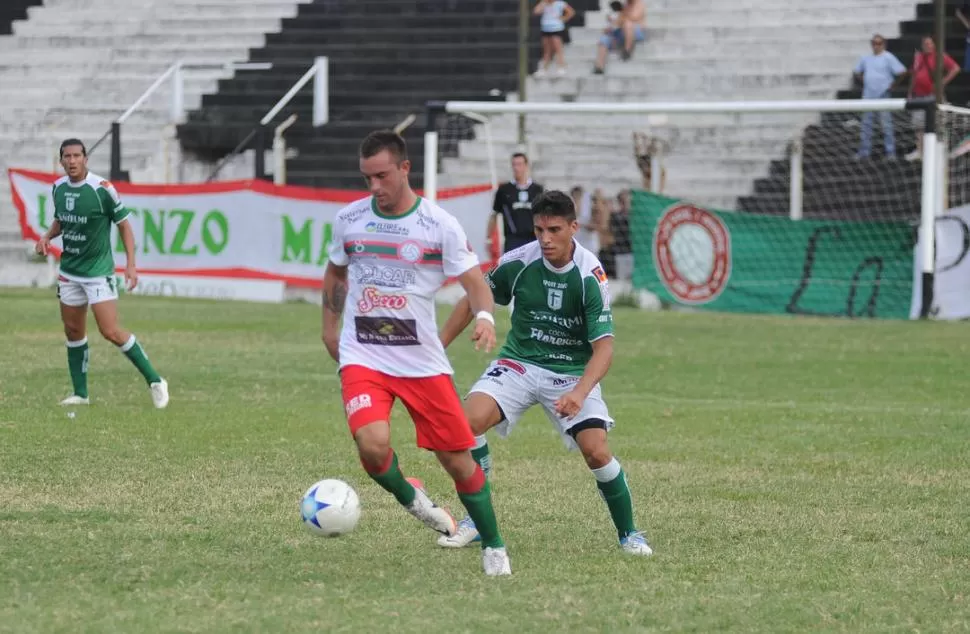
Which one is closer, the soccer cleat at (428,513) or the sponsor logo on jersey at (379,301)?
the sponsor logo on jersey at (379,301)

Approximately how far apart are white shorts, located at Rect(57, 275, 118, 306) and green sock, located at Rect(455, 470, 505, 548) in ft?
21.6

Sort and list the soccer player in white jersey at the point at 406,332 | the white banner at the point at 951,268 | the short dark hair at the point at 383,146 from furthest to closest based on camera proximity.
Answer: the white banner at the point at 951,268 → the soccer player in white jersey at the point at 406,332 → the short dark hair at the point at 383,146

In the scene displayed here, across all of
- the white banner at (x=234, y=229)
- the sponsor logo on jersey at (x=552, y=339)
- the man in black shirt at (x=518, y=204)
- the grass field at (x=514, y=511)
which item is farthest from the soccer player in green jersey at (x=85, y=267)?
the white banner at (x=234, y=229)

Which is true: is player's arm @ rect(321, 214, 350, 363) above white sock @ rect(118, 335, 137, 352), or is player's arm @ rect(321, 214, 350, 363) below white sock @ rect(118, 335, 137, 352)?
above

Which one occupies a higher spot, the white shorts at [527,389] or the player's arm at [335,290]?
the player's arm at [335,290]

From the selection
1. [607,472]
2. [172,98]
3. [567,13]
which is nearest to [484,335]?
[607,472]

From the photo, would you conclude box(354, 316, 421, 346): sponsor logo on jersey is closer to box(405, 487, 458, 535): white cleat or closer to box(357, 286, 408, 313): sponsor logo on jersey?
box(357, 286, 408, 313): sponsor logo on jersey

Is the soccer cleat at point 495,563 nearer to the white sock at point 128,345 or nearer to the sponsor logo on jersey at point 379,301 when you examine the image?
the sponsor logo on jersey at point 379,301

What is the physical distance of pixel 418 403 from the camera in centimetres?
753

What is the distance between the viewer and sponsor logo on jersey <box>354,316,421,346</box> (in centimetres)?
754

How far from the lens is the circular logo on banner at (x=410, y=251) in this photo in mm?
7500

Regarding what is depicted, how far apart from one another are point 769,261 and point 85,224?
43.4ft

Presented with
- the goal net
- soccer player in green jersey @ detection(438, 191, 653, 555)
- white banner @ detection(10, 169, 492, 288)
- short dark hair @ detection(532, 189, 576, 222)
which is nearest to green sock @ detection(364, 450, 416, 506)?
soccer player in green jersey @ detection(438, 191, 653, 555)

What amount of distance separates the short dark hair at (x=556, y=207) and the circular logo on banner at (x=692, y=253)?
16868 mm
